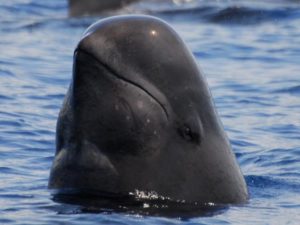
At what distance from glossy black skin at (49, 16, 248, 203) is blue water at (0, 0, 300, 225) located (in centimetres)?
24

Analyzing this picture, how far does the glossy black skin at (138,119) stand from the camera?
7.23m

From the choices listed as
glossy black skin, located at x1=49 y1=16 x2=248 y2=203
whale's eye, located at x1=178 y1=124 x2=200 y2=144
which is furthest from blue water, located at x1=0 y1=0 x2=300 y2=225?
whale's eye, located at x1=178 y1=124 x2=200 y2=144

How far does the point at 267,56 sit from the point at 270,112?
152 inches

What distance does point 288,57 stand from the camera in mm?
17297

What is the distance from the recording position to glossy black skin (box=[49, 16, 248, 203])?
723 cm

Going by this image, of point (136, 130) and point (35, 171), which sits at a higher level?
point (136, 130)

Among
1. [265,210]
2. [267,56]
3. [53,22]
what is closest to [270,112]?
[267,56]

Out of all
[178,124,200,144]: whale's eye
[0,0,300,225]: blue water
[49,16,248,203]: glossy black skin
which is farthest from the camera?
[0,0,300,225]: blue water

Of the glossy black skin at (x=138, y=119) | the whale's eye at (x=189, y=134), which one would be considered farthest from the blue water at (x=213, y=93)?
the whale's eye at (x=189, y=134)

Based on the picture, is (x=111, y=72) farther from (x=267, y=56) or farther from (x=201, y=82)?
(x=267, y=56)

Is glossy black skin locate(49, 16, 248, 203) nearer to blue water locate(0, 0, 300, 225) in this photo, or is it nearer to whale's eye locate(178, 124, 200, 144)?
whale's eye locate(178, 124, 200, 144)

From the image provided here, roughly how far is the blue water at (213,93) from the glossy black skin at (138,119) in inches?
9.5

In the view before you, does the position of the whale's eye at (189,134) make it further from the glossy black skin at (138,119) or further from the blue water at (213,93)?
the blue water at (213,93)

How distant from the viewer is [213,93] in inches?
571
